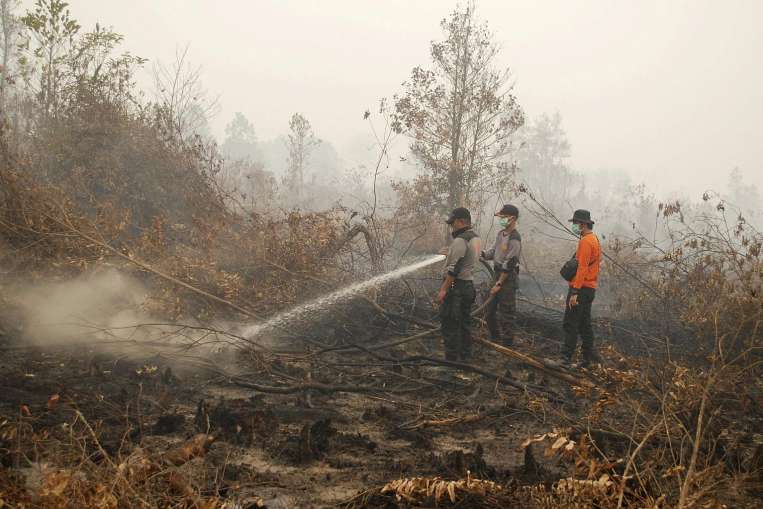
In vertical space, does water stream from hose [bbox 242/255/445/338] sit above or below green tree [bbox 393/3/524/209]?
below

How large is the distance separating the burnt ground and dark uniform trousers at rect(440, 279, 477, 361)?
0.26 meters

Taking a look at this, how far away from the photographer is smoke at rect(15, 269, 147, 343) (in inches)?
228

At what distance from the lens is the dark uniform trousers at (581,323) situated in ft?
19.2

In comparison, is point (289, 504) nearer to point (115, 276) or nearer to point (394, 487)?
point (394, 487)

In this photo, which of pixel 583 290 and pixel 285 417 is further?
pixel 583 290

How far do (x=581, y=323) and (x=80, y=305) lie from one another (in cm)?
626

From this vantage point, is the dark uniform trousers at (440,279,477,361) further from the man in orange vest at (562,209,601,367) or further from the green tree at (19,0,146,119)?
the green tree at (19,0,146,119)

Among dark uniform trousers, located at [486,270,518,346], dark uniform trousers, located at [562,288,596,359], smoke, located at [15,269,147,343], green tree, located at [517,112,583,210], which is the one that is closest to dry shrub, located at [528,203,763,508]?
dark uniform trousers, located at [562,288,596,359]

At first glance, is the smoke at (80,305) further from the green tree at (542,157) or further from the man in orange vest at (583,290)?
the green tree at (542,157)

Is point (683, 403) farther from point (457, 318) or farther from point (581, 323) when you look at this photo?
point (457, 318)

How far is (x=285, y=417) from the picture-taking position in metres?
4.36

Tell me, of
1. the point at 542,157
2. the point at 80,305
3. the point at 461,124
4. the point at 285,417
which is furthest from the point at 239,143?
the point at 285,417

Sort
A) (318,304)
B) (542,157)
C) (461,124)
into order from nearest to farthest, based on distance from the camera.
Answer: (318,304)
(461,124)
(542,157)

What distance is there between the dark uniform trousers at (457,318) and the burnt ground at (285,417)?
0.26 meters
